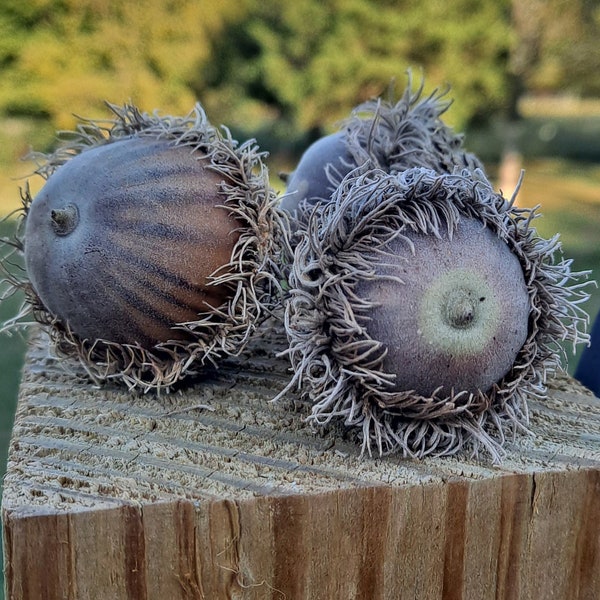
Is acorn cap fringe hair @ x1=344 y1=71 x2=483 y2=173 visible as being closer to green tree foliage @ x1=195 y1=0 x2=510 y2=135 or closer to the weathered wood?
the weathered wood

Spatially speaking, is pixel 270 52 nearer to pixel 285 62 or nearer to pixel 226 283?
pixel 285 62

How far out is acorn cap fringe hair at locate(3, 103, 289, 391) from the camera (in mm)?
1254

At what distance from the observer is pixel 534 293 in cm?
112

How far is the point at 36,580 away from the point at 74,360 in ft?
1.60

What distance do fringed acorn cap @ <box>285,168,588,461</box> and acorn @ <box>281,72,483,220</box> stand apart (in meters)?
0.33

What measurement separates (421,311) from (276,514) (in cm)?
34

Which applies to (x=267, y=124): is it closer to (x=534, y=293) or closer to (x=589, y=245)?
(x=589, y=245)

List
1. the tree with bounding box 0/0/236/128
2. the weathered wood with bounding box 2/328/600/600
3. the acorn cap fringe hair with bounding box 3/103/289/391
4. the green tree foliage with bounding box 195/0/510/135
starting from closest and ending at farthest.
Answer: the weathered wood with bounding box 2/328/600/600 → the acorn cap fringe hair with bounding box 3/103/289/391 → the tree with bounding box 0/0/236/128 → the green tree foliage with bounding box 195/0/510/135

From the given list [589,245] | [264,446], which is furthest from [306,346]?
[589,245]

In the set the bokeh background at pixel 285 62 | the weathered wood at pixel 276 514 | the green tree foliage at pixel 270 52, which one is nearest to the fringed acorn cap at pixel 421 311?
the weathered wood at pixel 276 514

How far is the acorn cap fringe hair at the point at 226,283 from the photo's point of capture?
49.4 inches

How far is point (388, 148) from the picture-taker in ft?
4.83

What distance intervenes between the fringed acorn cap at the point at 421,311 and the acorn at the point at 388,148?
326mm

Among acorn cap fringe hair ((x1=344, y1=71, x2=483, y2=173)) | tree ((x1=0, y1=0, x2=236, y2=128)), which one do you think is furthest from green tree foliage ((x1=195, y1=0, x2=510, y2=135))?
acorn cap fringe hair ((x1=344, y1=71, x2=483, y2=173))
